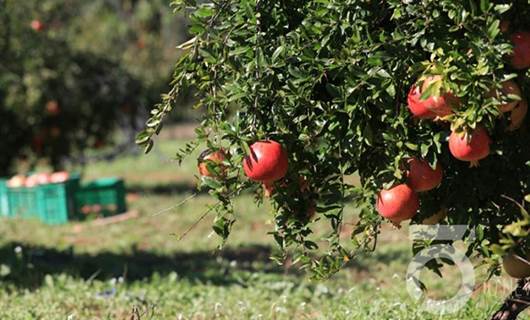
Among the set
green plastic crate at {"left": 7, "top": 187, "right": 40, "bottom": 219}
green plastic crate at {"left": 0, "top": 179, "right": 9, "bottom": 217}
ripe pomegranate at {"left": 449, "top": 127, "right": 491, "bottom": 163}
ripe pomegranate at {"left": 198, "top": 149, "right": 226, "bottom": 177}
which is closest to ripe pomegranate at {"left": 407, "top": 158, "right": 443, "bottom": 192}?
ripe pomegranate at {"left": 449, "top": 127, "right": 491, "bottom": 163}

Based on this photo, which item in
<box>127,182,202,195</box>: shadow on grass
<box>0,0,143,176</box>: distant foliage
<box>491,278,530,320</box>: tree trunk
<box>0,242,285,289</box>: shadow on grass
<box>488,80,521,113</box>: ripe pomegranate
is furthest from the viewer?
<box>127,182,202,195</box>: shadow on grass

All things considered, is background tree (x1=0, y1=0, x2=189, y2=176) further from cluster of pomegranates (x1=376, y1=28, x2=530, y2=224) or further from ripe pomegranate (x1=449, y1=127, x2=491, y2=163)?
ripe pomegranate (x1=449, y1=127, x2=491, y2=163)

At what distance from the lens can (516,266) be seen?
2.79 m

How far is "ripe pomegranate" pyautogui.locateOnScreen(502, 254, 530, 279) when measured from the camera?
2.78 metres

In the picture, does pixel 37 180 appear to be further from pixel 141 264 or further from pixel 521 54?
pixel 521 54

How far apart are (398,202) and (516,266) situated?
46cm

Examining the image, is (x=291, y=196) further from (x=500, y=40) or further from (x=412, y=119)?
(x=500, y=40)

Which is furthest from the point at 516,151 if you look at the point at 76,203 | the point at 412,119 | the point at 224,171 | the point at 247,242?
the point at 76,203

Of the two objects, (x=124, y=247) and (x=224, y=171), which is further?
(x=124, y=247)

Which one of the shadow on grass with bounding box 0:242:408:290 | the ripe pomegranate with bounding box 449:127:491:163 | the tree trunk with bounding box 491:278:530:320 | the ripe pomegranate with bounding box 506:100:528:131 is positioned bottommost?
the shadow on grass with bounding box 0:242:408:290

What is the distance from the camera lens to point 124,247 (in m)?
8.13

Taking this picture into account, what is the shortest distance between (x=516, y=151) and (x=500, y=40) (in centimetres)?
52

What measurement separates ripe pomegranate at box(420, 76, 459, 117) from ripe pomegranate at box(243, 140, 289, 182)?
46 centimetres

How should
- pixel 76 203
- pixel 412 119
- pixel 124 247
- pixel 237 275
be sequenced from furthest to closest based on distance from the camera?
pixel 76 203
pixel 124 247
pixel 237 275
pixel 412 119
